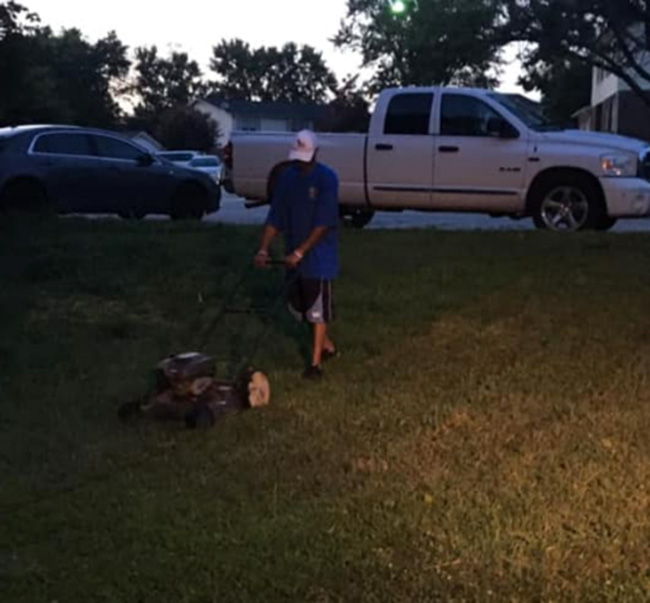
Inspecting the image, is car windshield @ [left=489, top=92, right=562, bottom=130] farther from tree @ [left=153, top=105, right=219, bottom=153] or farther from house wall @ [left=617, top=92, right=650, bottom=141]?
tree @ [left=153, top=105, right=219, bottom=153]

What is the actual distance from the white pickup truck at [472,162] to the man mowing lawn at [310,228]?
703 centimetres

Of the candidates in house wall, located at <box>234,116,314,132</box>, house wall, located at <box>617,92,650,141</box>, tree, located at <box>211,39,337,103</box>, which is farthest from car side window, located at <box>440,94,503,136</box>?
tree, located at <box>211,39,337,103</box>

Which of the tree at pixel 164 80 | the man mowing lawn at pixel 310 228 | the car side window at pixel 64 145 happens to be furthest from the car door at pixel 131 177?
the tree at pixel 164 80

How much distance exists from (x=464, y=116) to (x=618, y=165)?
2015mm

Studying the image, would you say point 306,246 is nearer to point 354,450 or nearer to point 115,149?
point 354,450

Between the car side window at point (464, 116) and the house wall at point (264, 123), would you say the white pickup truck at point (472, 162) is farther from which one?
the house wall at point (264, 123)

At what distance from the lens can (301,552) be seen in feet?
16.3

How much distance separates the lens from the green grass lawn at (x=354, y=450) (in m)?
4.79

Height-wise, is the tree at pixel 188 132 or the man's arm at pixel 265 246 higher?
the man's arm at pixel 265 246

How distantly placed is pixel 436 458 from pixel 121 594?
2023mm

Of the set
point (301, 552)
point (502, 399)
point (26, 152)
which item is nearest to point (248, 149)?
point (26, 152)

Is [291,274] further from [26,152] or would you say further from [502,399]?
[26,152]

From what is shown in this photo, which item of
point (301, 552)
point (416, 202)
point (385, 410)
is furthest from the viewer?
point (416, 202)

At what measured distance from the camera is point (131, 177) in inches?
726
